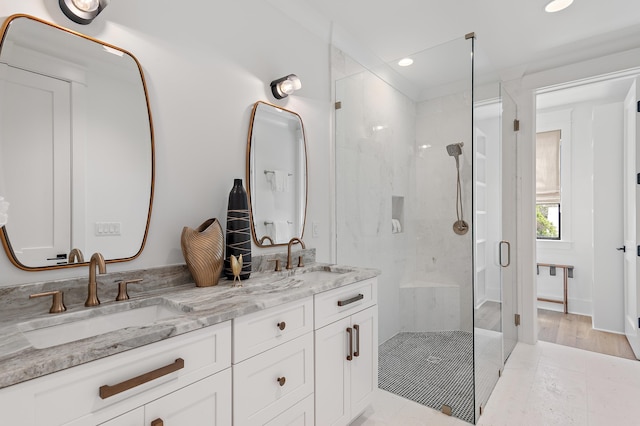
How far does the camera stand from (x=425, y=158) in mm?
2553

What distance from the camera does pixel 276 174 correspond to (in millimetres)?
2092

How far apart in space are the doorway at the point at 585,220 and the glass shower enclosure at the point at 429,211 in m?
1.31

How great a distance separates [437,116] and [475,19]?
75 centimetres

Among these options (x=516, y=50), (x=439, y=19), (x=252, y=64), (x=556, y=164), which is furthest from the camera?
(x=556, y=164)

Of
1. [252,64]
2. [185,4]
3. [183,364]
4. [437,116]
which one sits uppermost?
[185,4]

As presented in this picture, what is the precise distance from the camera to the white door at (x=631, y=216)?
2.73m

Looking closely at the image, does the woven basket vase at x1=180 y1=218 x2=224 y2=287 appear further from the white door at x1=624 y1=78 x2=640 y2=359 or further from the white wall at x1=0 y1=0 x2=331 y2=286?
the white door at x1=624 y1=78 x2=640 y2=359

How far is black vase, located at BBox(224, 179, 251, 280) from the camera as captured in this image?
1.70 m

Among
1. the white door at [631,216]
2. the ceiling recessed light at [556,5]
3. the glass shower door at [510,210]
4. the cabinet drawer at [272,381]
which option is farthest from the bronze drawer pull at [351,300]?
the white door at [631,216]

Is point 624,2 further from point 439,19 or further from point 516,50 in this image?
point 439,19

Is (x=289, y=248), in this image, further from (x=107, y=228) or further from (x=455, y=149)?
(x=455, y=149)

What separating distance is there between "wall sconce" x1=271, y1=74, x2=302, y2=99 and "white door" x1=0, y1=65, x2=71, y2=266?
109 centimetres

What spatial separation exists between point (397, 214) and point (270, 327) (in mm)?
1740

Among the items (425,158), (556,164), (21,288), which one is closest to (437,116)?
(425,158)
